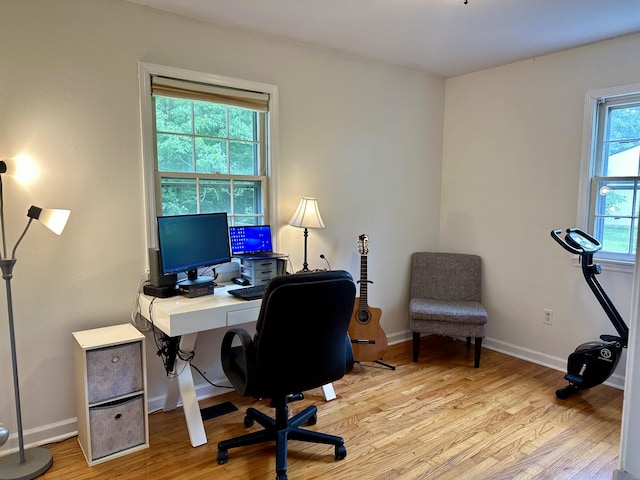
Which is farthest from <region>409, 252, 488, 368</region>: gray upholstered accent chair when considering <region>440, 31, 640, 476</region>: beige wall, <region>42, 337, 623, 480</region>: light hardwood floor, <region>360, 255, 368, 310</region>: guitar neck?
<region>360, 255, 368, 310</region>: guitar neck

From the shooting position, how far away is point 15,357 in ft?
6.81

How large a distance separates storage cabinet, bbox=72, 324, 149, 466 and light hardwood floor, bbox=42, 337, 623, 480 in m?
0.08

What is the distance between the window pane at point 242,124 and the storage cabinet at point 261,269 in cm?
87

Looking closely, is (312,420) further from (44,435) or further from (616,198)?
(616,198)

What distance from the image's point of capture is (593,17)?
8.52 ft

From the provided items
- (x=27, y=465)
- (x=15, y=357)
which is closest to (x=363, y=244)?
(x=15, y=357)

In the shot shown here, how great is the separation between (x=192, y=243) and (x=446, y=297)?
2337 mm

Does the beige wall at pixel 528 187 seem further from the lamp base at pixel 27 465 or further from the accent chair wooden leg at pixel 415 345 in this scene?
the lamp base at pixel 27 465

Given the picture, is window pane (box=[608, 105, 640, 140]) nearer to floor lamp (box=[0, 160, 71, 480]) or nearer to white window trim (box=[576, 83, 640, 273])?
white window trim (box=[576, 83, 640, 273])

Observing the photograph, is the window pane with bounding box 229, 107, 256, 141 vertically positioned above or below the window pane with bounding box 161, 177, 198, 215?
above

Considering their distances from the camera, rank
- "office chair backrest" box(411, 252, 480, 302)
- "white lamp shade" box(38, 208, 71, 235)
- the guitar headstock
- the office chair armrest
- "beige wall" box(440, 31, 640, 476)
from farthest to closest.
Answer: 1. "office chair backrest" box(411, 252, 480, 302)
2. the guitar headstock
3. "beige wall" box(440, 31, 640, 476)
4. "white lamp shade" box(38, 208, 71, 235)
5. the office chair armrest

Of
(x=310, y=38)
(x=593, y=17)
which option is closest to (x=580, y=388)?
(x=593, y=17)

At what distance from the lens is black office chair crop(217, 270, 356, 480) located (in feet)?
5.89

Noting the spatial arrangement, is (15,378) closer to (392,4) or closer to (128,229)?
(128,229)
